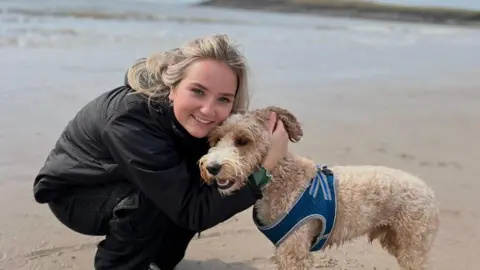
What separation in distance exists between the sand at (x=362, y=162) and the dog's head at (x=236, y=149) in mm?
1324

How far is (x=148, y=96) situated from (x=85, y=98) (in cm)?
538

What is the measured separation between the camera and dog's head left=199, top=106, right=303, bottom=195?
3252 mm

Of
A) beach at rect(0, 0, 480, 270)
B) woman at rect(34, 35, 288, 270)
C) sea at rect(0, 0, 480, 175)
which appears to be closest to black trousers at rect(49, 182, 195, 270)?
woman at rect(34, 35, 288, 270)

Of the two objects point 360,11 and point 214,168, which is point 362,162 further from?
point 360,11

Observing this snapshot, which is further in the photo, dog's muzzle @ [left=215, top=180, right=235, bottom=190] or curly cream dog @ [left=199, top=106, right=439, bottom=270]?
curly cream dog @ [left=199, top=106, right=439, bottom=270]

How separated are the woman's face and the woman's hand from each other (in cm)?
29

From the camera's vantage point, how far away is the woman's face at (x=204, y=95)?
11.2 feet

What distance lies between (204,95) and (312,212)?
99cm

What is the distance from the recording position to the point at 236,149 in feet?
11.2

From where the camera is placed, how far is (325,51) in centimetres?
1691

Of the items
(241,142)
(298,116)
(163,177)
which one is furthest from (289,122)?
(298,116)

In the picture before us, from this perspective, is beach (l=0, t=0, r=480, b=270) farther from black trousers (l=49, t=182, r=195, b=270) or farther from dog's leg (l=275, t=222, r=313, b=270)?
dog's leg (l=275, t=222, r=313, b=270)

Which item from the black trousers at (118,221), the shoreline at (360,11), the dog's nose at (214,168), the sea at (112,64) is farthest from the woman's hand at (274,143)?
the shoreline at (360,11)

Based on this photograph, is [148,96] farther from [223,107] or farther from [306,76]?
[306,76]
